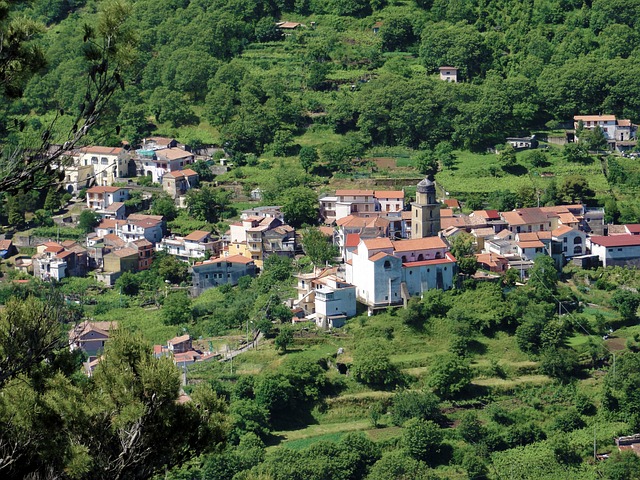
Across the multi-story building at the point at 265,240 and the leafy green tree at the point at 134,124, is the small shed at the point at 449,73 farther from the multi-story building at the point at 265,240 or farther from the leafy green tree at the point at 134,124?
the multi-story building at the point at 265,240

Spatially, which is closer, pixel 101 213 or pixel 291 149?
pixel 101 213

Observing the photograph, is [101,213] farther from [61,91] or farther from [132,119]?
[61,91]

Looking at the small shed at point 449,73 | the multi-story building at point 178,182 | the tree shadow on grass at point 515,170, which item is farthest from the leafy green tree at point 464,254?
the small shed at point 449,73

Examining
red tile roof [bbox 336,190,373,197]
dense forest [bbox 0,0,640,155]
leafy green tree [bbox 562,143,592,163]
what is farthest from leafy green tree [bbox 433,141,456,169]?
red tile roof [bbox 336,190,373,197]

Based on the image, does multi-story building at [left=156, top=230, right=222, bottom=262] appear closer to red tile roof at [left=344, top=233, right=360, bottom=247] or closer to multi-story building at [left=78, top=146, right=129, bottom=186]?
red tile roof at [left=344, top=233, right=360, bottom=247]

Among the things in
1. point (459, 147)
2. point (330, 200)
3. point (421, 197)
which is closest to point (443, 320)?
point (421, 197)

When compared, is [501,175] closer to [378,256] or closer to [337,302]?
[378,256]

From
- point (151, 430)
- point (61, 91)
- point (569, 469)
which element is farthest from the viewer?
point (61, 91)

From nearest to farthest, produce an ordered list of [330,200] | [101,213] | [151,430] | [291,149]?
[151,430] → [330,200] → [101,213] → [291,149]
